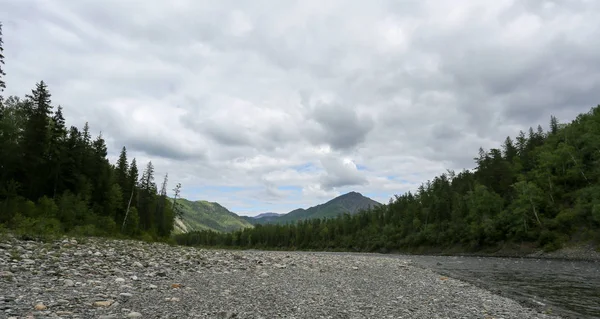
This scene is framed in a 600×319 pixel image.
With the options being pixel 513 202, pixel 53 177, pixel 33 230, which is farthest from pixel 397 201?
pixel 33 230

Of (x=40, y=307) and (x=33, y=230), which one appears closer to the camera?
(x=40, y=307)

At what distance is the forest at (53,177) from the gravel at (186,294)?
12.7m

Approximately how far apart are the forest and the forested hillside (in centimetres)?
8141

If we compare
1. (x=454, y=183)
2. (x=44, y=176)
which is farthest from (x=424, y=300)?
(x=454, y=183)

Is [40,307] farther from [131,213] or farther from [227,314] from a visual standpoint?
[131,213]

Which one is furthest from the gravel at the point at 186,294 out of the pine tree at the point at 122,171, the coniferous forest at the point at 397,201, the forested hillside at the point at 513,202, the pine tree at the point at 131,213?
the forested hillside at the point at 513,202

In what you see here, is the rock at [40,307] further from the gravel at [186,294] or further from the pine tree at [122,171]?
the pine tree at [122,171]

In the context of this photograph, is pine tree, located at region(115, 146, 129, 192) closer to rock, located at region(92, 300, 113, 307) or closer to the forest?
the forest

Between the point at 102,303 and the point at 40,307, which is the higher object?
the point at 40,307

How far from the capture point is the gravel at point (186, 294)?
9051 mm

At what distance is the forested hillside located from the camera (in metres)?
70.4

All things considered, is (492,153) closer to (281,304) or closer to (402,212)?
(402,212)

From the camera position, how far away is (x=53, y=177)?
5050cm

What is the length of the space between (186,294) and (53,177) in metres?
51.4
